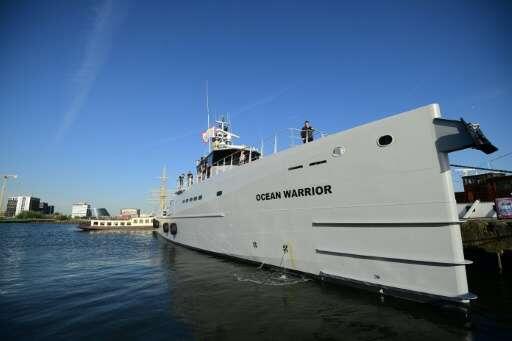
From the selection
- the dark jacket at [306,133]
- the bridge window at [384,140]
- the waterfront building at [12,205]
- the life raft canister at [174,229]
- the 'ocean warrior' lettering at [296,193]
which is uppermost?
the waterfront building at [12,205]

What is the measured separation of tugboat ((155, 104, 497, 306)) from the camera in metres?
6.37

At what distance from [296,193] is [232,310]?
3.87m

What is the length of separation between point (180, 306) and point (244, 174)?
17.6ft

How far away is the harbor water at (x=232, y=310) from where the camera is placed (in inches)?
219

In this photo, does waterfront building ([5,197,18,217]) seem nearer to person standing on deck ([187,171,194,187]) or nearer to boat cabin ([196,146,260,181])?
person standing on deck ([187,171,194,187])

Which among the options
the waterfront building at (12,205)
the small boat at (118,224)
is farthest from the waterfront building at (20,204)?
the small boat at (118,224)

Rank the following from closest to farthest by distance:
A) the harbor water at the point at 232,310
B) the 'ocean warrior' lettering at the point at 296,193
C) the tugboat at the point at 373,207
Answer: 1. the harbor water at the point at 232,310
2. the tugboat at the point at 373,207
3. the 'ocean warrior' lettering at the point at 296,193

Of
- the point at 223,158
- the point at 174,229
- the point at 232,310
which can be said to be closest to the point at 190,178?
the point at 174,229

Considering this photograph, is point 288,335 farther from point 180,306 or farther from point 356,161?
point 356,161

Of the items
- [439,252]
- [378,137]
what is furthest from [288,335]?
[378,137]

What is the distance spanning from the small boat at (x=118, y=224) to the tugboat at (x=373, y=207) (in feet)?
177

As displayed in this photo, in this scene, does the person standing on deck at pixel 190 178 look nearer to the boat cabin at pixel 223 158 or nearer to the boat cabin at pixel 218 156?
the boat cabin at pixel 218 156

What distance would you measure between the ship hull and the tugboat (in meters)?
0.02

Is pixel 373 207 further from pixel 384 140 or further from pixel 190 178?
pixel 190 178
